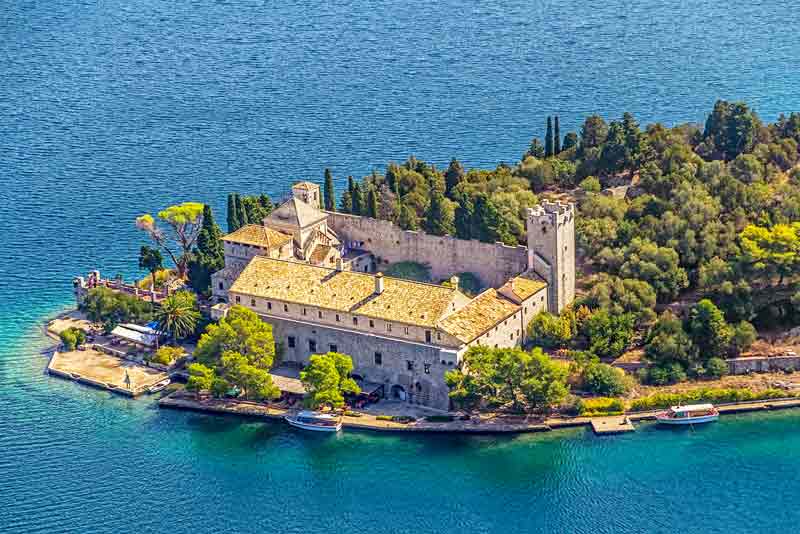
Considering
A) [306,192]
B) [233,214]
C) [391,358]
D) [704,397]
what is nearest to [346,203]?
[306,192]

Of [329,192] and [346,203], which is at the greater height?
[329,192]

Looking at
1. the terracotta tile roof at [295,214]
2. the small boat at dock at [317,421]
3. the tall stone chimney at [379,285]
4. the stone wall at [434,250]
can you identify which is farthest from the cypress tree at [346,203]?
the small boat at dock at [317,421]

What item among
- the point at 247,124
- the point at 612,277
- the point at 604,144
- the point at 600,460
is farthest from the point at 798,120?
the point at 247,124

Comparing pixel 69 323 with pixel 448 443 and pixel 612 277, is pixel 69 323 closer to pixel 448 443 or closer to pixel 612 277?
pixel 448 443

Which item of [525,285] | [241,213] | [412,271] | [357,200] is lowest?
[525,285]

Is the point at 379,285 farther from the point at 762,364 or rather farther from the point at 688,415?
the point at 762,364

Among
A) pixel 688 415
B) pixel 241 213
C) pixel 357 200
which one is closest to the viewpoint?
pixel 688 415

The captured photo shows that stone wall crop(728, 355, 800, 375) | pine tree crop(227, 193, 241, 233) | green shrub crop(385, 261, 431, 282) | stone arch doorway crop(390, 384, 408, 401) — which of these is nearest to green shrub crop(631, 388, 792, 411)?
stone wall crop(728, 355, 800, 375)
